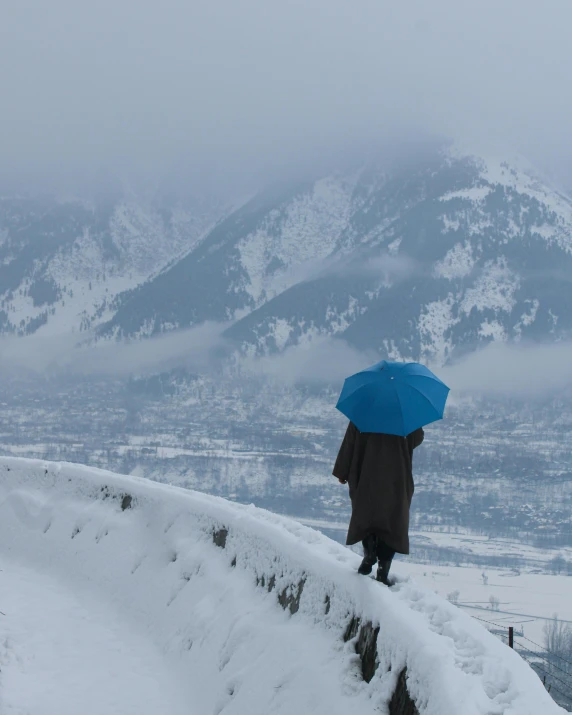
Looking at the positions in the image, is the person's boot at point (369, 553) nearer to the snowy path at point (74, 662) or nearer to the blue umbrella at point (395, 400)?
the blue umbrella at point (395, 400)

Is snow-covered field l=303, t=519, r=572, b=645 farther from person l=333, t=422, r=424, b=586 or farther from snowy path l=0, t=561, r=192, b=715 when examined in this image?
person l=333, t=422, r=424, b=586

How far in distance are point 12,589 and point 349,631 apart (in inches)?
314

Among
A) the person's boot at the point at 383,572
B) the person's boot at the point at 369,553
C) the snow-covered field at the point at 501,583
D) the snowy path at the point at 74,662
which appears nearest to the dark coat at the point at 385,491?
the person's boot at the point at 369,553

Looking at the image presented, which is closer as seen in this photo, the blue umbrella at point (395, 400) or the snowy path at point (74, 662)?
the blue umbrella at point (395, 400)

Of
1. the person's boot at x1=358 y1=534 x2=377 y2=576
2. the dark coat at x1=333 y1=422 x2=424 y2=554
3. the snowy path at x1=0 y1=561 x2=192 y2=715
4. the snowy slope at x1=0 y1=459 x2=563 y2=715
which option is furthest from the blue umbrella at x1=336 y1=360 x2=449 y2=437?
the snowy path at x1=0 y1=561 x2=192 y2=715

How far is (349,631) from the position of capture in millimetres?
7965

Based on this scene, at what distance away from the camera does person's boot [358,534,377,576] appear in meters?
8.17

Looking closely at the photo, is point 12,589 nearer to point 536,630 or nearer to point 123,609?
point 123,609

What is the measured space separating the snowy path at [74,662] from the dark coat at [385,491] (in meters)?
3.22

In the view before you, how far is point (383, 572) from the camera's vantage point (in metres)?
8.22

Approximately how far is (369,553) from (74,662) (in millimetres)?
4768

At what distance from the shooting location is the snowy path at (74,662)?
9.23 m

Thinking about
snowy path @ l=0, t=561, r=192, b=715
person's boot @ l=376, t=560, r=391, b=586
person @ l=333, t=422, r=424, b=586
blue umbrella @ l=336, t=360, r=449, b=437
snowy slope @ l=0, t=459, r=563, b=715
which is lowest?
snowy path @ l=0, t=561, r=192, b=715

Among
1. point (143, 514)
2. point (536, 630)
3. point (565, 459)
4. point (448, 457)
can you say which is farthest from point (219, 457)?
point (143, 514)
